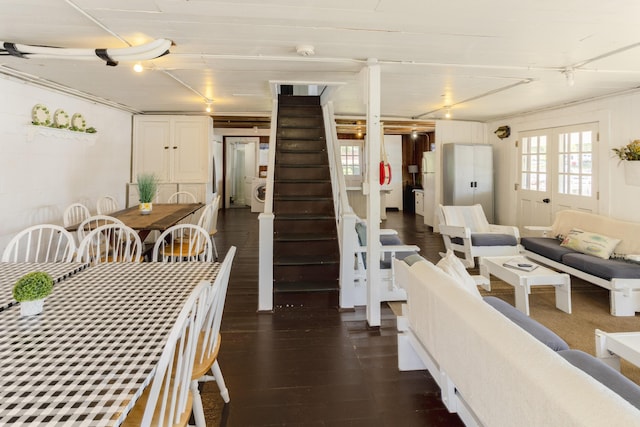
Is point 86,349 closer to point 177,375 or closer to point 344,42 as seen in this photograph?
point 177,375

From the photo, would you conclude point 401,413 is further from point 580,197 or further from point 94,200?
point 94,200

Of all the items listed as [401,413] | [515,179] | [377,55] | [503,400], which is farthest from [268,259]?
[515,179]

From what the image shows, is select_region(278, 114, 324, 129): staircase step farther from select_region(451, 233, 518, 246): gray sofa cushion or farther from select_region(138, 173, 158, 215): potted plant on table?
select_region(451, 233, 518, 246): gray sofa cushion

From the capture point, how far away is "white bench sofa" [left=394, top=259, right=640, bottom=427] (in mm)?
869

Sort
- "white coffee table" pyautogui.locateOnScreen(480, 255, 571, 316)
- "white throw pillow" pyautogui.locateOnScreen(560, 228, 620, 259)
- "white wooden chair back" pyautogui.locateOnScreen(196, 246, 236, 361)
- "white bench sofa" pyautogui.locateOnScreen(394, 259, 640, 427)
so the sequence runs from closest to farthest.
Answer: "white bench sofa" pyautogui.locateOnScreen(394, 259, 640, 427)
"white wooden chair back" pyautogui.locateOnScreen(196, 246, 236, 361)
"white coffee table" pyautogui.locateOnScreen(480, 255, 571, 316)
"white throw pillow" pyautogui.locateOnScreen(560, 228, 620, 259)

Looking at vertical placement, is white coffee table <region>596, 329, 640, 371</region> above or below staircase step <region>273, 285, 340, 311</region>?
above

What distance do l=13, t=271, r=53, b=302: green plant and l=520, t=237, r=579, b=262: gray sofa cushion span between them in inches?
193

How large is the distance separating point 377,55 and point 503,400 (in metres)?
2.79

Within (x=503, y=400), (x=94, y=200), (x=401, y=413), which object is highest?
(x=94, y=200)

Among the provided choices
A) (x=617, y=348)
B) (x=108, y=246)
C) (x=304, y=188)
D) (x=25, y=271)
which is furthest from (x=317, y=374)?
(x=304, y=188)

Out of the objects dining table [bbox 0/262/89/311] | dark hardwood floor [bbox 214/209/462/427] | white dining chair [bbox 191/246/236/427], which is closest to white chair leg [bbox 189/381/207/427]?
white dining chair [bbox 191/246/236/427]

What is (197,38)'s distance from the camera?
269cm

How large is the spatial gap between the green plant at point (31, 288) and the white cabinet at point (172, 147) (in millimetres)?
5251

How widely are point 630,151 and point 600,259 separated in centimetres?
147
